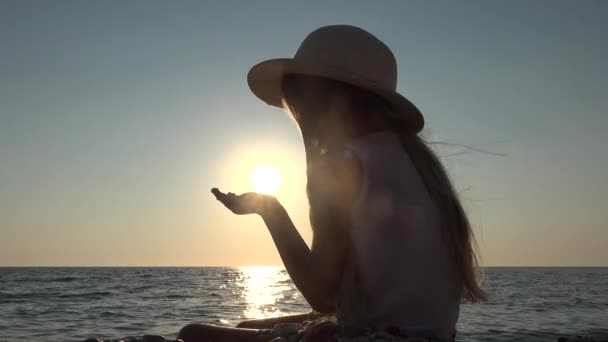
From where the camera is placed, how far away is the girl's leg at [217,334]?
9.43ft

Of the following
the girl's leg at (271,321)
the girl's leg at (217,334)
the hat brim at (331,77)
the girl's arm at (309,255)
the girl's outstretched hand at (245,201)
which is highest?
the hat brim at (331,77)

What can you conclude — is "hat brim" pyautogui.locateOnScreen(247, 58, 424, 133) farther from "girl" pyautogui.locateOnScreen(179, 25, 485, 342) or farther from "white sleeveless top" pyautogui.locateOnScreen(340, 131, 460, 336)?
"white sleeveless top" pyautogui.locateOnScreen(340, 131, 460, 336)

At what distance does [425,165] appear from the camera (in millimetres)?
2559

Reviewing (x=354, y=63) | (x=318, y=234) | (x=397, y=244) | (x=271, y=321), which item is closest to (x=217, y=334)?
(x=271, y=321)

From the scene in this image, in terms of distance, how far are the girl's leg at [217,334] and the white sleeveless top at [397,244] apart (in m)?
0.75

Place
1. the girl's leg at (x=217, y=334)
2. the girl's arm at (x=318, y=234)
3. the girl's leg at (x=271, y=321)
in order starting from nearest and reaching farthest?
the girl's arm at (x=318, y=234) < the girl's leg at (x=217, y=334) < the girl's leg at (x=271, y=321)

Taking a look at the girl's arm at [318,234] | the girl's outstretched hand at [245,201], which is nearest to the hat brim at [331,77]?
the girl's arm at [318,234]

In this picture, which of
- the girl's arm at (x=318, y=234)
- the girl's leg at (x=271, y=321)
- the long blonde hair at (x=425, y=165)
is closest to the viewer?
the girl's arm at (x=318, y=234)

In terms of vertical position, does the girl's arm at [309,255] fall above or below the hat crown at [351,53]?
below

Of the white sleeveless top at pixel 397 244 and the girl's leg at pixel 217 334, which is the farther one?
the girl's leg at pixel 217 334

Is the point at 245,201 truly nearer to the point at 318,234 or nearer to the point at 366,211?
the point at 318,234

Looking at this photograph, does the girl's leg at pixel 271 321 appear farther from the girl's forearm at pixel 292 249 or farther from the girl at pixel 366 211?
the girl's forearm at pixel 292 249

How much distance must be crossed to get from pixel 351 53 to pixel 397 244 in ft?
2.86

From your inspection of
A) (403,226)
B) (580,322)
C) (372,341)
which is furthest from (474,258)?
(580,322)
